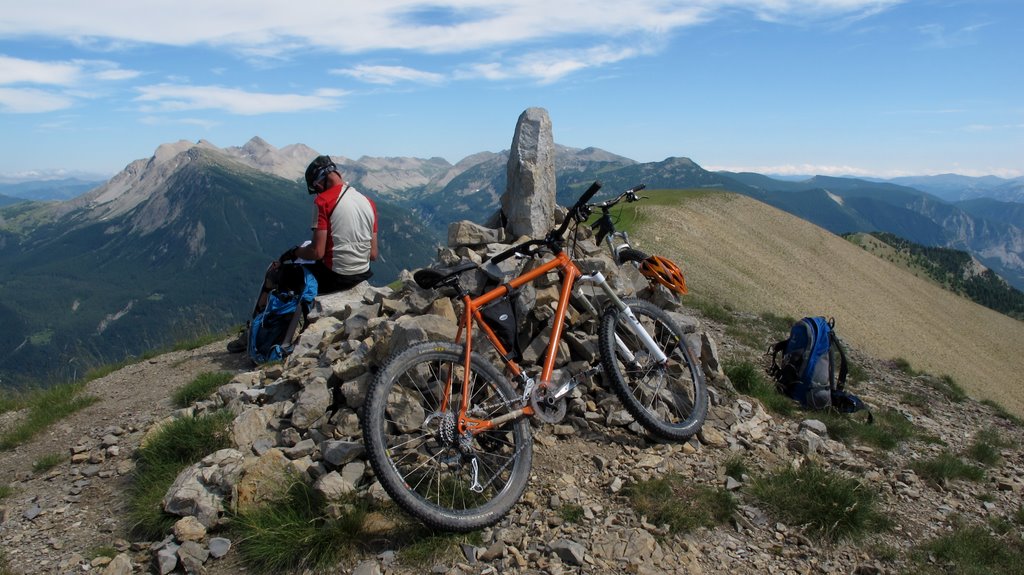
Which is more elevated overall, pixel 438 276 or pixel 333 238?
pixel 333 238

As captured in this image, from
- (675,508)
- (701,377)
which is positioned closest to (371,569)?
(675,508)

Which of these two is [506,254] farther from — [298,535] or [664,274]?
[664,274]

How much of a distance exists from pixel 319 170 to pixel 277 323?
276 cm

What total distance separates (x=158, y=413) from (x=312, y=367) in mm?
2723

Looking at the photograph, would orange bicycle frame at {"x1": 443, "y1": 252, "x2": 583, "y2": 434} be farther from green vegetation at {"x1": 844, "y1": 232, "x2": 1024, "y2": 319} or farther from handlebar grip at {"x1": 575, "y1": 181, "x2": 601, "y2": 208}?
green vegetation at {"x1": 844, "y1": 232, "x2": 1024, "y2": 319}

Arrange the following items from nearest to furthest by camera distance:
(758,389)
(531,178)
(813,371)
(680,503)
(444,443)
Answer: (444,443), (680,503), (758,389), (813,371), (531,178)

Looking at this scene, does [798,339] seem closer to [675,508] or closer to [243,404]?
[675,508]

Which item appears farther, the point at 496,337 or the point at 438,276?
the point at 496,337

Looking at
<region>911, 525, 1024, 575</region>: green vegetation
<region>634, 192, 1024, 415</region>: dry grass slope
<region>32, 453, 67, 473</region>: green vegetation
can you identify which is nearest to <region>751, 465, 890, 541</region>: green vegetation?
<region>911, 525, 1024, 575</region>: green vegetation

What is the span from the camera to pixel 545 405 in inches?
228

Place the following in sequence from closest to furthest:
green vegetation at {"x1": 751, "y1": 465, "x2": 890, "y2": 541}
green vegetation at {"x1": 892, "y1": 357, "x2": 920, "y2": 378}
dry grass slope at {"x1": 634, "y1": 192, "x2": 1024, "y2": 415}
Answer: green vegetation at {"x1": 751, "y1": 465, "x2": 890, "y2": 541}, green vegetation at {"x1": 892, "y1": 357, "x2": 920, "y2": 378}, dry grass slope at {"x1": 634, "y1": 192, "x2": 1024, "y2": 415}

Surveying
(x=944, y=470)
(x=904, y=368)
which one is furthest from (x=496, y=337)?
(x=904, y=368)

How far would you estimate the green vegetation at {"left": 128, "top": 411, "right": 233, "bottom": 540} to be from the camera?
6113 mm

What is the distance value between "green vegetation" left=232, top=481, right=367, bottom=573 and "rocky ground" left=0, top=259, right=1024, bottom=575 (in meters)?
0.15
